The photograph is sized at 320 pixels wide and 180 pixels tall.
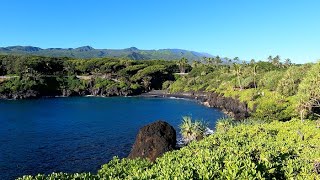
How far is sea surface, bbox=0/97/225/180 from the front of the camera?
2458 inches

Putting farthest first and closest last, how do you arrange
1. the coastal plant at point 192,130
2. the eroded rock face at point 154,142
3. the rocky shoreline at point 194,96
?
the rocky shoreline at point 194,96 < the coastal plant at point 192,130 < the eroded rock face at point 154,142

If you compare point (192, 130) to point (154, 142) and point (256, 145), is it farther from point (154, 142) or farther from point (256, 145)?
point (256, 145)

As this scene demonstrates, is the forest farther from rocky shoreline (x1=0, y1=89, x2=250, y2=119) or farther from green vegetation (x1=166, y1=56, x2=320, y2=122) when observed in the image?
rocky shoreline (x1=0, y1=89, x2=250, y2=119)

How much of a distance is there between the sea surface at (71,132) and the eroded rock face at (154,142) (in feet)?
39.3

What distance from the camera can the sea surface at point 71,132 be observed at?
62438 millimetres

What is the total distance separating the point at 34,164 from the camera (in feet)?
203

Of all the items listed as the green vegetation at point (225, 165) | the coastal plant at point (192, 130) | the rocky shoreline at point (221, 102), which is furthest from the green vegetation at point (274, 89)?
the green vegetation at point (225, 165)

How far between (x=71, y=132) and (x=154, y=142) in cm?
4782

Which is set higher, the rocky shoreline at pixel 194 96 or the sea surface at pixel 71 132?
the rocky shoreline at pixel 194 96

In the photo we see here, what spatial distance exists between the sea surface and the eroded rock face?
1197 cm

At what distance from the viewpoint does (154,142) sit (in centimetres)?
4959

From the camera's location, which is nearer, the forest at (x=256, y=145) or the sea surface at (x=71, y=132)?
the forest at (x=256, y=145)

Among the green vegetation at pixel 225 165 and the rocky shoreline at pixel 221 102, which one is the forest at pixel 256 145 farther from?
the rocky shoreline at pixel 221 102

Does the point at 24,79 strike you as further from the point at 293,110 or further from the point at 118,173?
the point at 118,173
